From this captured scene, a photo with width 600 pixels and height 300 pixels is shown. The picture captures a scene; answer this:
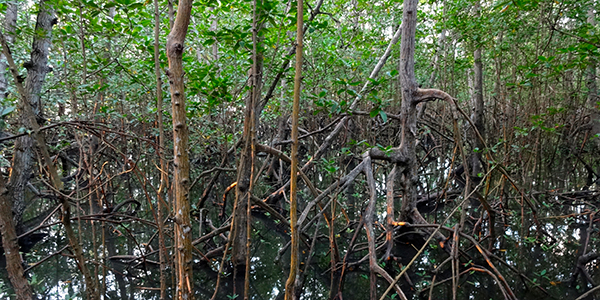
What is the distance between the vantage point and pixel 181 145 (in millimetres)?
1488

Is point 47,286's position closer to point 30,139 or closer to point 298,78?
point 30,139

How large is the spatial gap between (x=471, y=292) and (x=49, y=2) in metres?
4.18

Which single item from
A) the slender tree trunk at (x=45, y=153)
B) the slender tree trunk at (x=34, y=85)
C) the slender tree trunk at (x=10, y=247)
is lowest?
the slender tree trunk at (x=10, y=247)

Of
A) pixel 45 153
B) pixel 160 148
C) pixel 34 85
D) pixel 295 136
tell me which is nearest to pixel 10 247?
pixel 45 153

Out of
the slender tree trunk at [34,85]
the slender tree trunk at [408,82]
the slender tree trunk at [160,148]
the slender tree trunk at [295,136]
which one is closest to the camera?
the slender tree trunk at [295,136]

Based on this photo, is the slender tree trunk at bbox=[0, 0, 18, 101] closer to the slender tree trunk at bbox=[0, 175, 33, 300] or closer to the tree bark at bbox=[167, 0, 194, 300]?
the slender tree trunk at bbox=[0, 175, 33, 300]

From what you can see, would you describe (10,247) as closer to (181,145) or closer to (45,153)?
(45,153)

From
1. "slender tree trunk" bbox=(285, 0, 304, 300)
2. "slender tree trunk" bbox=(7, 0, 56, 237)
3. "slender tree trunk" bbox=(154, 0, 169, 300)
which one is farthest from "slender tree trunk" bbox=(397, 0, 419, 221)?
"slender tree trunk" bbox=(7, 0, 56, 237)

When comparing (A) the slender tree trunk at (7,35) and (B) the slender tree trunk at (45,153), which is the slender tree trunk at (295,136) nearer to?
(B) the slender tree trunk at (45,153)

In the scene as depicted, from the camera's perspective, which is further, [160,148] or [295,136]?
[160,148]

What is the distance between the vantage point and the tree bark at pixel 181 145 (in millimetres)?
1432

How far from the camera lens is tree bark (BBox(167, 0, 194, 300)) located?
56.4 inches

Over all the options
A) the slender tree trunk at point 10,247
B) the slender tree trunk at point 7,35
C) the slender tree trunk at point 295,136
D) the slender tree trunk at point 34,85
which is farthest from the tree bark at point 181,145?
the slender tree trunk at point 7,35

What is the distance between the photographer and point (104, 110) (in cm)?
352
